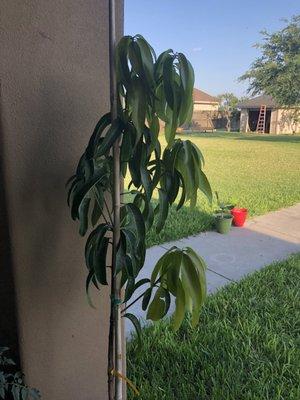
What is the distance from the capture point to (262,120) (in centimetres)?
2598

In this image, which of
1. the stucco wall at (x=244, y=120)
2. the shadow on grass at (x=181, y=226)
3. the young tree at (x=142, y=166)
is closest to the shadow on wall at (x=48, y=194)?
the young tree at (x=142, y=166)

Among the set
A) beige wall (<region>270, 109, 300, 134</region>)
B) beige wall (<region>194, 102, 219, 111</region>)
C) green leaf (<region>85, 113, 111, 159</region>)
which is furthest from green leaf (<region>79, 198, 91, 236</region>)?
beige wall (<region>194, 102, 219, 111</region>)

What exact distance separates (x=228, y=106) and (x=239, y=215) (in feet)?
90.9

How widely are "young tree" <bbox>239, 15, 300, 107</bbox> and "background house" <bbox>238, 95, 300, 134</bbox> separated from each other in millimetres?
5324

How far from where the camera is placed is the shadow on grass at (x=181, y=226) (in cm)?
354

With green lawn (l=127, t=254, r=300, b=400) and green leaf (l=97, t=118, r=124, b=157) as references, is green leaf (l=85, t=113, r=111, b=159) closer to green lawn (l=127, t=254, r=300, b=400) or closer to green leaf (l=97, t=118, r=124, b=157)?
green leaf (l=97, t=118, r=124, b=157)

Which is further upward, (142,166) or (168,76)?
(168,76)

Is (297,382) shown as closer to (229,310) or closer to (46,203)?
(229,310)

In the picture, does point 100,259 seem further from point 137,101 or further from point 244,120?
point 244,120

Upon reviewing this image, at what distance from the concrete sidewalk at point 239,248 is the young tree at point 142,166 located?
148cm

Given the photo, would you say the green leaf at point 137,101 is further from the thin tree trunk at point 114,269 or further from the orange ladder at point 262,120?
the orange ladder at point 262,120

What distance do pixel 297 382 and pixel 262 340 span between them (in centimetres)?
33

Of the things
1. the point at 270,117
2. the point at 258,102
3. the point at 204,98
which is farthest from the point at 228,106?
the point at 204,98

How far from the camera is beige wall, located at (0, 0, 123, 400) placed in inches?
38.6
